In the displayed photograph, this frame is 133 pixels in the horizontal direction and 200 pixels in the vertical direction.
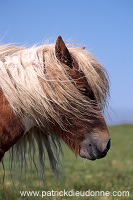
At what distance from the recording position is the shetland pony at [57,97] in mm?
3297

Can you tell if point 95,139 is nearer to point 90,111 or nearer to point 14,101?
point 90,111

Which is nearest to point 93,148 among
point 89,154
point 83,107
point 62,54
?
point 89,154

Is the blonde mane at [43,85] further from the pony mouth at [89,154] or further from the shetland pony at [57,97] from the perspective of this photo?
the pony mouth at [89,154]

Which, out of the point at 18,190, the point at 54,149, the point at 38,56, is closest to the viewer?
the point at 38,56

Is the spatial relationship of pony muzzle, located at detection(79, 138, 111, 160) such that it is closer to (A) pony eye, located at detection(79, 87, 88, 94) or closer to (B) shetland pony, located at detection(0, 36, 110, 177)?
(B) shetland pony, located at detection(0, 36, 110, 177)

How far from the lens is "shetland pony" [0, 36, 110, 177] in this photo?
3297 mm

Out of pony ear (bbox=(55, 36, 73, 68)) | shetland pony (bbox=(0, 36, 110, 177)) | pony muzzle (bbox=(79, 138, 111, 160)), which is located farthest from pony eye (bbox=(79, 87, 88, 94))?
pony muzzle (bbox=(79, 138, 111, 160))

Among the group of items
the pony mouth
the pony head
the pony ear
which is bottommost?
the pony mouth

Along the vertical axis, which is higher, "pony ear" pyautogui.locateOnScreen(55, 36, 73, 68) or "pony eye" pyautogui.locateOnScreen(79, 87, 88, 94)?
"pony ear" pyautogui.locateOnScreen(55, 36, 73, 68)

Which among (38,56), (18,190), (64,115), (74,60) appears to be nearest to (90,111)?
(64,115)

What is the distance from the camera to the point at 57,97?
333 centimetres

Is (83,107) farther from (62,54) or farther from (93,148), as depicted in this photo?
(62,54)

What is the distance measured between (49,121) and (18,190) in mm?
2771

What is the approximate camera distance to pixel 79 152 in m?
3.53
